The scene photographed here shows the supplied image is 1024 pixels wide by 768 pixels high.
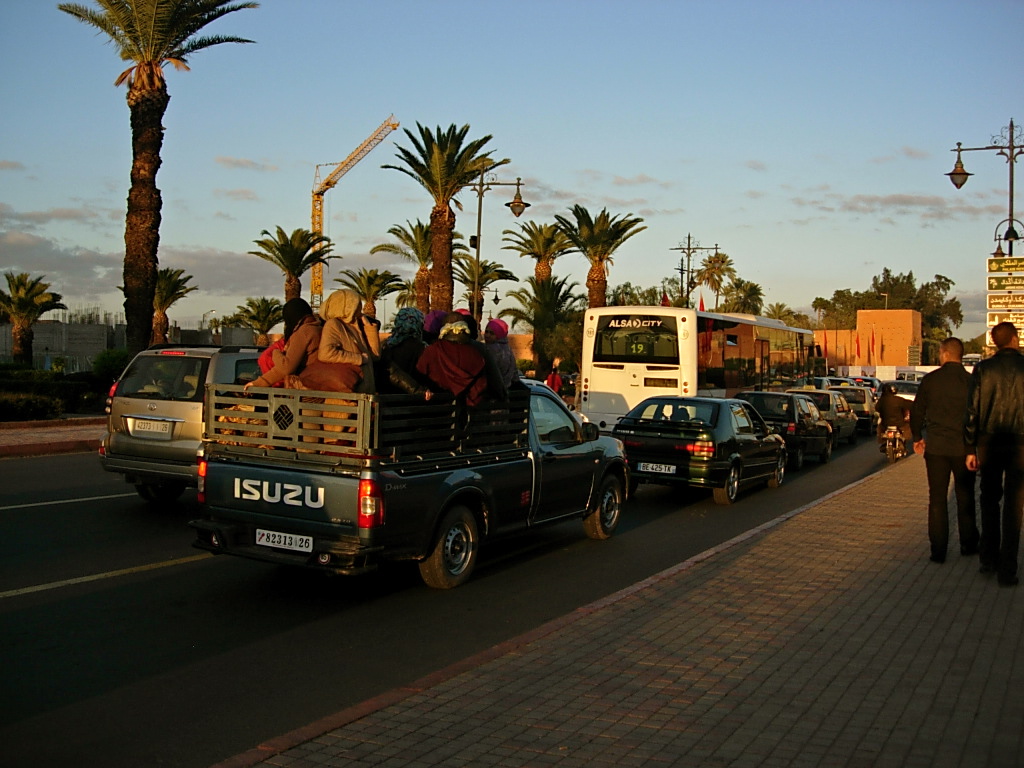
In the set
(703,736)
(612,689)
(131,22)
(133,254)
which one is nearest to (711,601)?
(612,689)

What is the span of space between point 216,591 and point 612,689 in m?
3.85

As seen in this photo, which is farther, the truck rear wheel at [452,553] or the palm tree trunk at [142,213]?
the palm tree trunk at [142,213]

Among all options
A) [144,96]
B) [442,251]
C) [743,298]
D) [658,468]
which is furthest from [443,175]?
[743,298]

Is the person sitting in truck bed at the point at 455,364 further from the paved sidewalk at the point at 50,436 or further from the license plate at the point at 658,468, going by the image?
the paved sidewalk at the point at 50,436

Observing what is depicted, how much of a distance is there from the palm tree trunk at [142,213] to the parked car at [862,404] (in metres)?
20.7

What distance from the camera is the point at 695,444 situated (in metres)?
13.8

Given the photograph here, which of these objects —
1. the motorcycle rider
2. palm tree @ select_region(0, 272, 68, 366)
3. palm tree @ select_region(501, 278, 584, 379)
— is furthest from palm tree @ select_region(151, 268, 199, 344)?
the motorcycle rider

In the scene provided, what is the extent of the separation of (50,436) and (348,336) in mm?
15125

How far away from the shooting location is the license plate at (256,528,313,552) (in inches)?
287

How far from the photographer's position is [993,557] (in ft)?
27.7

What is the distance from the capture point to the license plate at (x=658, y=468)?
1395cm

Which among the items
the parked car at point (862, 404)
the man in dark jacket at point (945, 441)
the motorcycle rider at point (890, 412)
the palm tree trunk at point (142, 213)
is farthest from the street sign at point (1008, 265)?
the palm tree trunk at point (142, 213)

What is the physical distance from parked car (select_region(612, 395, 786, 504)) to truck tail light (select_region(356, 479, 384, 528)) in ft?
24.1

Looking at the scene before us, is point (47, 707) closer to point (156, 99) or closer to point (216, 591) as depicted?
point (216, 591)
